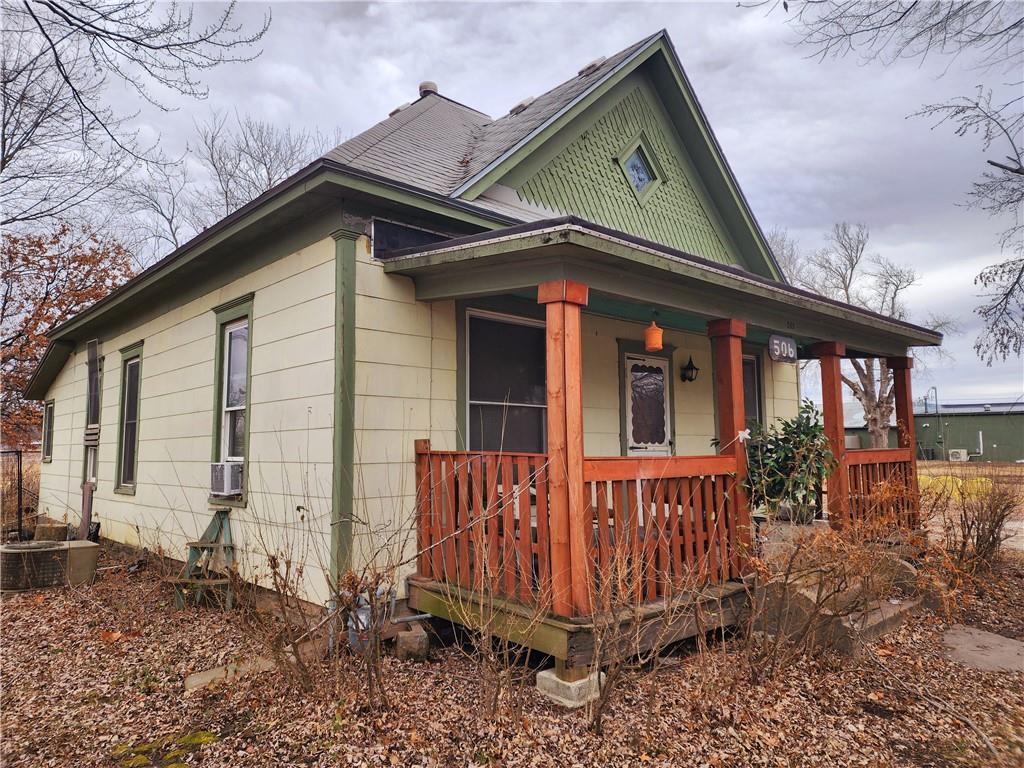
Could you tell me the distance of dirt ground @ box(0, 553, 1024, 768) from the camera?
3.22 meters

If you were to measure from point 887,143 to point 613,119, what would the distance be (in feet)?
15.2

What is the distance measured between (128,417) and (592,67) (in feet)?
26.4

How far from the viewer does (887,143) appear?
9.53m

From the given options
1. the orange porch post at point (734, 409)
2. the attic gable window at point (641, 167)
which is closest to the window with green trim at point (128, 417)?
the attic gable window at point (641, 167)

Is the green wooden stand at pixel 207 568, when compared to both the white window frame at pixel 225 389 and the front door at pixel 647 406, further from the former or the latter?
the front door at pixel 647 406

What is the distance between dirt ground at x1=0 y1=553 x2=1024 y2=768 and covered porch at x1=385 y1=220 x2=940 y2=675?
0.49m

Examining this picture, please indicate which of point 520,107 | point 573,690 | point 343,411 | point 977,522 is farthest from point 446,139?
point 977,522

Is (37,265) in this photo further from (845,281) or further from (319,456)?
(845,281)

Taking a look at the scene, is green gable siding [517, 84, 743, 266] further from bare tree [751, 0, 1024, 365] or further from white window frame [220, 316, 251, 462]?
white window frame [220, 316, 251, 462]

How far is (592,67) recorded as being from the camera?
860 centimetres

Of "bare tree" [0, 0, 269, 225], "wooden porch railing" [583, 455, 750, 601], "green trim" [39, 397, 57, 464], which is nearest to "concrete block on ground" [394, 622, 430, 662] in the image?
"wooden porch railing" [583, 455, 750, 601]

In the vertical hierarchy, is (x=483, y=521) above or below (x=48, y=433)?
below

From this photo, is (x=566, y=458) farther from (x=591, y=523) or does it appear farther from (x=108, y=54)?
(x=108, y=54)

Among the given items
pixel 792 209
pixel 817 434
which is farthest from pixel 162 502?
pixel 792 209
